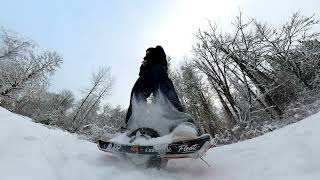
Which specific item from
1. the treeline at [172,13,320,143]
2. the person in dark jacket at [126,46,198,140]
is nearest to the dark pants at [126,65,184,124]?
the person in dark jacket at [126,46,198,140]

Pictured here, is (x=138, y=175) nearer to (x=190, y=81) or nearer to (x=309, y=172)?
(x=309, y=172)

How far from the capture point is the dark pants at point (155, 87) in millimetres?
5578

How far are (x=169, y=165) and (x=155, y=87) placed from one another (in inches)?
52.5

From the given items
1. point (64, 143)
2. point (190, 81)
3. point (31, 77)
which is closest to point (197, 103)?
point (190, 81)

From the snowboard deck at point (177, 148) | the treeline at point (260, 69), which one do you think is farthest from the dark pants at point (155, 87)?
the treeline at point (260, 69)

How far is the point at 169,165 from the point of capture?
505 centimetres

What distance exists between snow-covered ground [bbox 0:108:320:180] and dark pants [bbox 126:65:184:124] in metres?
Result: 0.95

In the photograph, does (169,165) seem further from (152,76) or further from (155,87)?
(152,76)

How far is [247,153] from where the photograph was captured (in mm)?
5176

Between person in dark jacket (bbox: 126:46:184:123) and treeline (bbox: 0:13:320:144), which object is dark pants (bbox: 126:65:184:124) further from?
treeline (bbox: 0:13:320:144)

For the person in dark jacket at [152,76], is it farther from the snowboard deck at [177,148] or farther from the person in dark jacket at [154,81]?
the snowboard deck at [177,148]

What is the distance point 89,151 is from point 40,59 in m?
35.4

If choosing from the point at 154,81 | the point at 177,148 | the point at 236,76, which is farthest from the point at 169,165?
the point at 236,76

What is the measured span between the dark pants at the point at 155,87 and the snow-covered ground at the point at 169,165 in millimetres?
954
